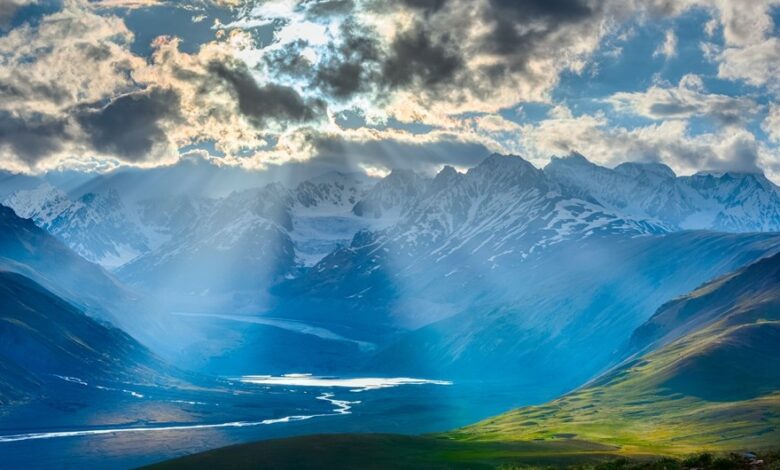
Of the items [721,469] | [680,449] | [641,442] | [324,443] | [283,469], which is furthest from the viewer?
[641,442]

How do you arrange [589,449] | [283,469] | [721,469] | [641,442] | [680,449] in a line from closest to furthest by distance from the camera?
[721,469], [283,469], [589,449], [680,449], [641,442]

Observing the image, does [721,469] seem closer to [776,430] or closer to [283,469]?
[283,469]

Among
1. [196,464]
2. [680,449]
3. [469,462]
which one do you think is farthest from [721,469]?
[680,449]

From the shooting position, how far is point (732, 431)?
650ft

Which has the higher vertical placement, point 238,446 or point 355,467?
point 238,446

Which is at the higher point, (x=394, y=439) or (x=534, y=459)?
(x=394, y=439)

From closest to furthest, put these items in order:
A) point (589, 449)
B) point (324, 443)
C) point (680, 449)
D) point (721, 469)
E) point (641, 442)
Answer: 1. point (721, 469)
2. point (324, 443)
3. point (589, 449)
4. point (680, 449)
5. point (641, 442)

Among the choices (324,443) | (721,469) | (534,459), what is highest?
(324,443)

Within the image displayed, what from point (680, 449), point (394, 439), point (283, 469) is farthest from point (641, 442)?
point (283, 469)

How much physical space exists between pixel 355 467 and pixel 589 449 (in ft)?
153

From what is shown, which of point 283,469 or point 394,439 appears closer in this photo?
point 283,469

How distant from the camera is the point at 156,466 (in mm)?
121750

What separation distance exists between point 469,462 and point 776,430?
100 meters

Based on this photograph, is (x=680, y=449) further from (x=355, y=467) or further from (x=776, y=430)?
(x=355, y=467)
